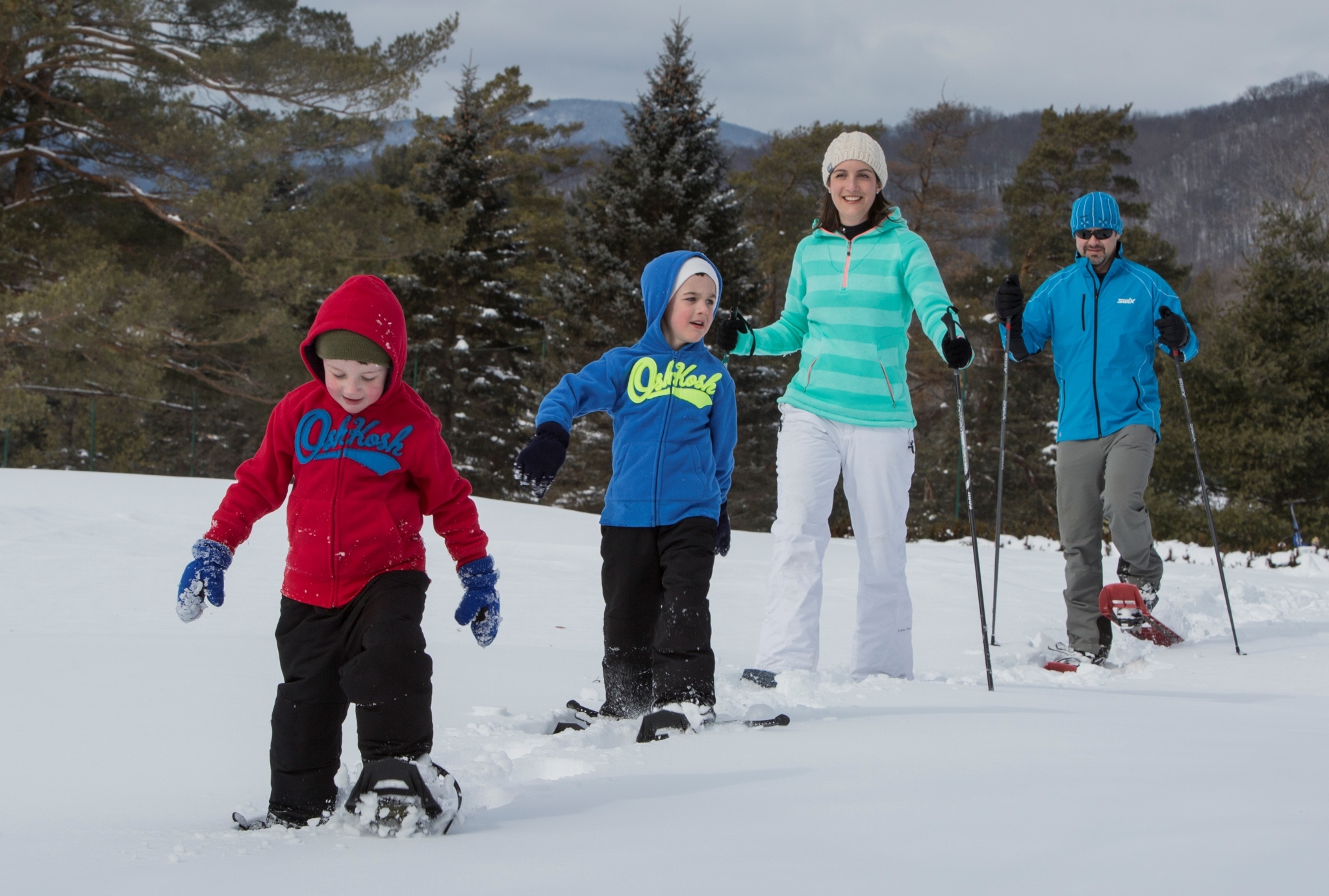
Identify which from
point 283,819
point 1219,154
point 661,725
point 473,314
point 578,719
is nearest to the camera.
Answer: point 283,819

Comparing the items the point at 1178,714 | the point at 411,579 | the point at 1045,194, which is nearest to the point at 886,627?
the point at 1178,714

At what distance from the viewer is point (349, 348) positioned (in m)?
2.14

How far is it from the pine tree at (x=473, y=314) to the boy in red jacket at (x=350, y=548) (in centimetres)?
1746

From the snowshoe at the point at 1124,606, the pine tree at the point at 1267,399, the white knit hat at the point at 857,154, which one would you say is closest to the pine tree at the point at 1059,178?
the pine tree at the point at 1267,399

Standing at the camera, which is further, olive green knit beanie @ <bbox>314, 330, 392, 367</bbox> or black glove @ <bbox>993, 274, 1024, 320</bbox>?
black glove @ <bbox>993, 274, 1024, 320</bbox>

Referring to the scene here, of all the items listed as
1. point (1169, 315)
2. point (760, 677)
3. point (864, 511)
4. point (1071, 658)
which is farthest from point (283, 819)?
point (1169, 315)

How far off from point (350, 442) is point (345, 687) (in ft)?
1.60

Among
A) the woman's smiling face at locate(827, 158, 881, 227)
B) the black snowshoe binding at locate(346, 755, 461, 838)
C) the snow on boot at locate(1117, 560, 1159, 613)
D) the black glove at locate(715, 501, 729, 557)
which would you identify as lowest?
the black snowshoe binding at locate(346, 755, 461, 838)

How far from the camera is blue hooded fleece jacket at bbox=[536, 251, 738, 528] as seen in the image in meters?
2.93

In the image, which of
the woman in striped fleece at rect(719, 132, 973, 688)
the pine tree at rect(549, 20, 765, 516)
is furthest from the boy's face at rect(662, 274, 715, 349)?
the pine tree at rect(549, 20, 765, 516)

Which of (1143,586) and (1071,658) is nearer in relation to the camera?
(1071,658)

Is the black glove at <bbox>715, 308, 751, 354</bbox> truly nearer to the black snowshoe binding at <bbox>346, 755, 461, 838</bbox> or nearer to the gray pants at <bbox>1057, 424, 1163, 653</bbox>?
the gray pants at <bbox>1057, 424, 1163, 653</bbox>

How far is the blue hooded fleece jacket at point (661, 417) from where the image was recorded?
2926 mm

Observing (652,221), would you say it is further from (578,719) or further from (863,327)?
A: (578,719)
